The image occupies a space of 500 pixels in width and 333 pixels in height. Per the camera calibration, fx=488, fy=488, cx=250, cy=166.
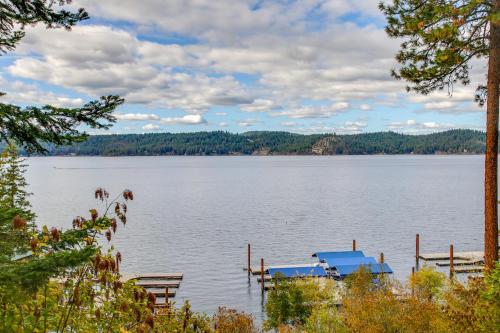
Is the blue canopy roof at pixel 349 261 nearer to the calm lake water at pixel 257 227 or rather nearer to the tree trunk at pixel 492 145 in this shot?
the calm lake water at pixel 257 227

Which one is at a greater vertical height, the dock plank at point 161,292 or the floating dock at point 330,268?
the floating dock at point 330,268

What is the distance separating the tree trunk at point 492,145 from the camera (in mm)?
17203

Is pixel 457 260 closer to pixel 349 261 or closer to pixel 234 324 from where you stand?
pixel 349 261

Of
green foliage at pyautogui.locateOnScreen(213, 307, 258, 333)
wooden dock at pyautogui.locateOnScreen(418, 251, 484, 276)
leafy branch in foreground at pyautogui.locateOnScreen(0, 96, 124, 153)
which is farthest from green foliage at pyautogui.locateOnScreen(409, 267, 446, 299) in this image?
leafy branch in foreground at pyautogui.locateOnScreen(0, 96, 124, 153)

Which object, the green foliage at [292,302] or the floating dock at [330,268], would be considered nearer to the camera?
the green foliage at [292,302]

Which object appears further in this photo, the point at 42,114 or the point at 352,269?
the point at 352,269

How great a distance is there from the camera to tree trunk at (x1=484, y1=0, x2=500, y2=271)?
17.2m

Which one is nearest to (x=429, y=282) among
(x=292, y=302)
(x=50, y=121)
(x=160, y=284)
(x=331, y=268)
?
(x=292, y=302)

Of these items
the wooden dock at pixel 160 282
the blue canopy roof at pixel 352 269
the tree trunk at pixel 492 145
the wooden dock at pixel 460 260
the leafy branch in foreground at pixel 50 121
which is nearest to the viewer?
the leafy branch in foreground at pixel 50 121

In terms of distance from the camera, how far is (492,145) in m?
17.5

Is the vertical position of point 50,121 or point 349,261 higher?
point 50,121

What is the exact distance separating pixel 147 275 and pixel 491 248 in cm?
3859

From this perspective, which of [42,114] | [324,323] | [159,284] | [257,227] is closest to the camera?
[42,114]

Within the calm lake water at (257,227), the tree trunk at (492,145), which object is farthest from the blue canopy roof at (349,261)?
the tree trunk at (492,145)
